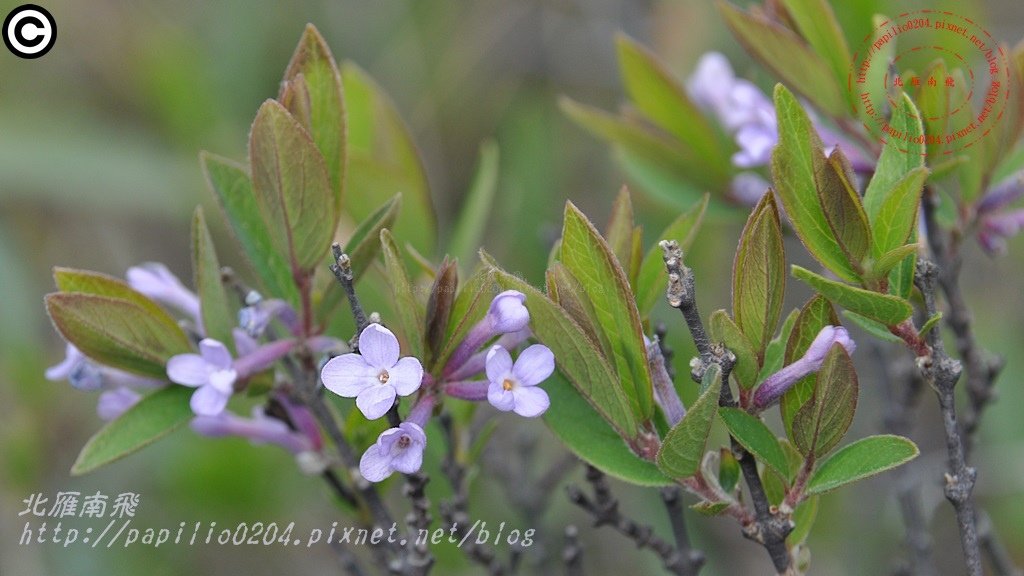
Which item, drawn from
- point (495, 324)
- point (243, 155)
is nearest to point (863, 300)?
point (495, 324)

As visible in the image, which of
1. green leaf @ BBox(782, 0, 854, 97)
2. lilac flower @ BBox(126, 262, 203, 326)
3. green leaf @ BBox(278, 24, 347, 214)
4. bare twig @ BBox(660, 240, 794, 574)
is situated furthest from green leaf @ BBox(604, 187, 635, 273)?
lilac flower @ BBox(126, 262, 203, 326)

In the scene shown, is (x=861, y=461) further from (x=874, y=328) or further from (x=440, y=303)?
(x=440, y=303)

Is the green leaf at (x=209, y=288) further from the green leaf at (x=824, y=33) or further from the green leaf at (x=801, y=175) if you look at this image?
the green leaf at (x=824, y=33)

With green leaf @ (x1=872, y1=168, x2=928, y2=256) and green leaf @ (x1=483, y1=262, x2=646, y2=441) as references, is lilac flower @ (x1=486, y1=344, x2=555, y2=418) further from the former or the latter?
green leaf @ (x1=872, y1=168, x2=928, y2=256)

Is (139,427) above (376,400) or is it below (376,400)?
below

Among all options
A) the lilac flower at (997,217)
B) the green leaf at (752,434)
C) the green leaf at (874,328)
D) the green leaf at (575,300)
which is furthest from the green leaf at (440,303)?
the lilac flower at (997,217)

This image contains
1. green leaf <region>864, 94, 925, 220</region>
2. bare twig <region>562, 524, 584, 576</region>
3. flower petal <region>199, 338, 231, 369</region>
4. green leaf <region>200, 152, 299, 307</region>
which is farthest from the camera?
bare twig <region>562, 524, 584, 576</region>

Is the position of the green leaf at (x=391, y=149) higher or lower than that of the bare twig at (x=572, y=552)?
higher
